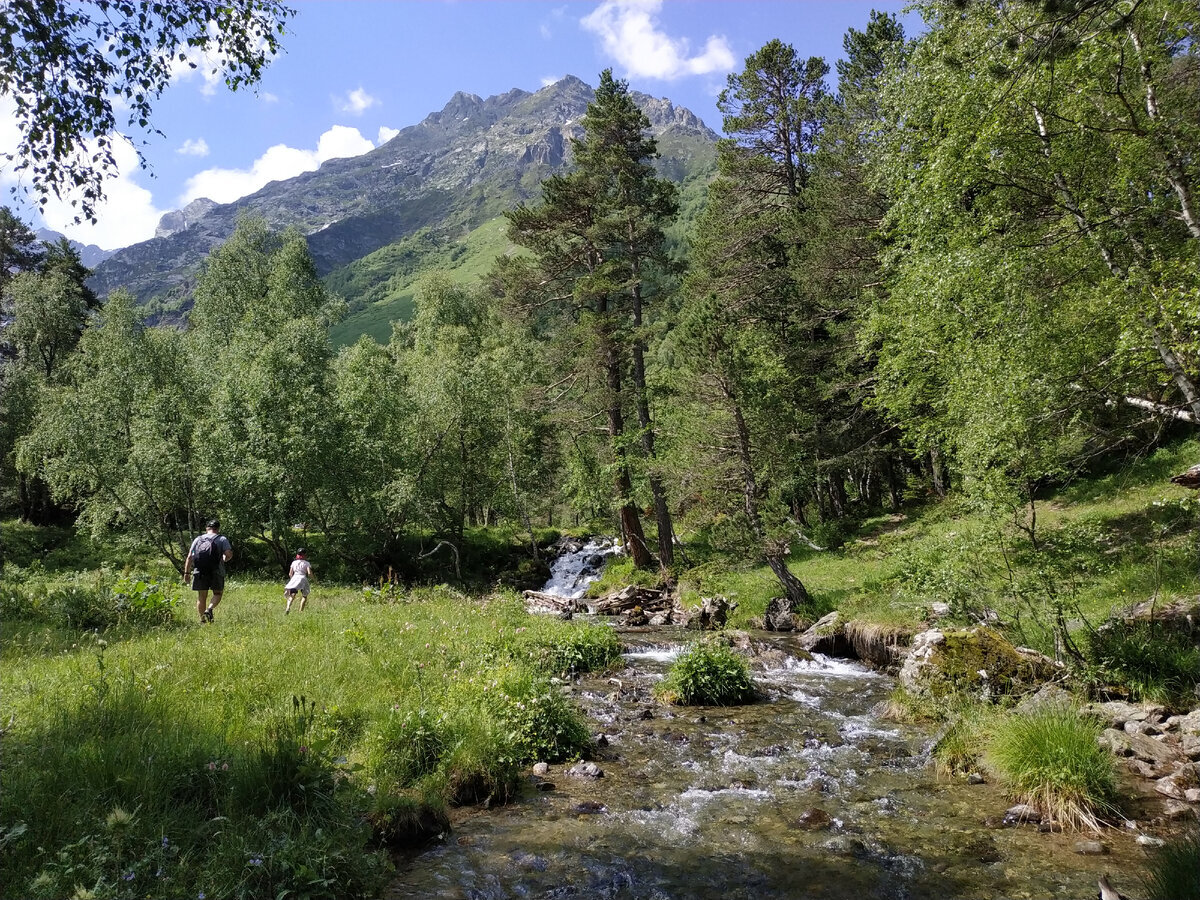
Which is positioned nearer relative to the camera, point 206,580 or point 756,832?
point 756,832

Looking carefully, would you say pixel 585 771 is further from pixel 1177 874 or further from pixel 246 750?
pixel 1177 874

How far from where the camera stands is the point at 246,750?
595cm

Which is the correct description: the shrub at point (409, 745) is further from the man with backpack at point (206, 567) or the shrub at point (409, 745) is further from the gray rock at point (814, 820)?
the man with backpack at point (206, 567)

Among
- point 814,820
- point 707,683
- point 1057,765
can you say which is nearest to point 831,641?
point 707,683

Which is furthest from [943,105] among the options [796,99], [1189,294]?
[796,99]

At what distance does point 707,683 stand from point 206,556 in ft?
36.2

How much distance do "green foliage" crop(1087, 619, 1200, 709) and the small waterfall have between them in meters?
21.2

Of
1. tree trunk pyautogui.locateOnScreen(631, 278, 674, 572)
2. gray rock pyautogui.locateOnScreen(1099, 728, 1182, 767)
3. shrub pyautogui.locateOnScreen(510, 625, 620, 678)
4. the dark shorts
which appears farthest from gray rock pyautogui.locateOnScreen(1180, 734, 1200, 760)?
tree trunk pyautogui.locateOnScreen(631, 278, 674, 572)

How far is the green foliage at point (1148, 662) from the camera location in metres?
8.98

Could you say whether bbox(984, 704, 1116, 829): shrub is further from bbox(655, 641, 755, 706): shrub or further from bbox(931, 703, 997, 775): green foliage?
bbox(655, 641, 755, 706): shrub

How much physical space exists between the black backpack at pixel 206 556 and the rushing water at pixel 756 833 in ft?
31.5

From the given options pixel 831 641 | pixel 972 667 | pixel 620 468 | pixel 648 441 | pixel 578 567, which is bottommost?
pixel 578 567

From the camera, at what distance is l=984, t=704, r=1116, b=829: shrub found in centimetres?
677

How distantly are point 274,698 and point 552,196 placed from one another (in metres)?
22.3
